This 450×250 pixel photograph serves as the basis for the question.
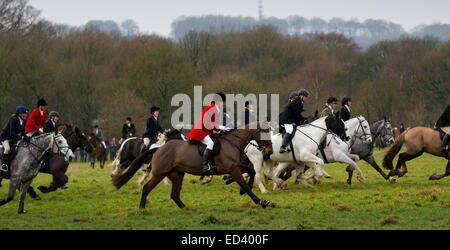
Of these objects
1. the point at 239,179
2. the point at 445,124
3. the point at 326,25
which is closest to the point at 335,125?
the point at 445,124

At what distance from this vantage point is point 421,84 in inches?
1813

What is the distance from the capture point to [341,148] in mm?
15109

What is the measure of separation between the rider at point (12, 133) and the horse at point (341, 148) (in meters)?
6.26

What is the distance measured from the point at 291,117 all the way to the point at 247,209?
11.4 ft

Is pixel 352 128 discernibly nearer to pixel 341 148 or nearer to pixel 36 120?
pixel 341 148

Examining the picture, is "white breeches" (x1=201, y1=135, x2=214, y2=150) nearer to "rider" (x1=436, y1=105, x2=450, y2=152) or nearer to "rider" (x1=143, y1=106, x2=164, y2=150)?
"rider" (x1=143, y1=106, x2=164, y2=150)

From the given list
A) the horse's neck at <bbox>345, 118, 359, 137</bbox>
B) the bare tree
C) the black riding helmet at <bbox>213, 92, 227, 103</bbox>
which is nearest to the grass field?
the horse's neck at <bbox>345, 118, 359, 137</bbox>

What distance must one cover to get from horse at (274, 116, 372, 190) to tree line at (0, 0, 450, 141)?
25482mm

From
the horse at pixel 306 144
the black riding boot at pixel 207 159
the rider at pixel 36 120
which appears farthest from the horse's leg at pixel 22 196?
the horse at pixel 306 144

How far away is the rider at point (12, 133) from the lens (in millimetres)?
12375

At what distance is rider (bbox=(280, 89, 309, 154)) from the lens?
→ 13.7 m

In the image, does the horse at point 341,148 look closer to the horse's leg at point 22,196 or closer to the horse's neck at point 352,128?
the horse's neck at point 352,128

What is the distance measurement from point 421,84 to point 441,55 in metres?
2.96

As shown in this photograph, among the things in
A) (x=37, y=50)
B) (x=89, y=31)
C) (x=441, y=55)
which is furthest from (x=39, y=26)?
(x=441, y=55)
